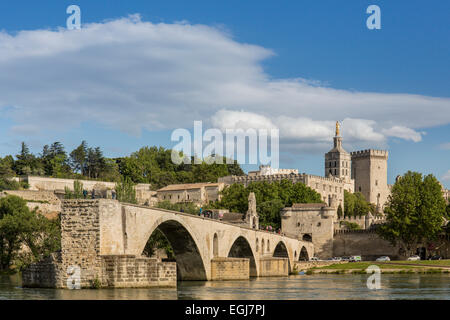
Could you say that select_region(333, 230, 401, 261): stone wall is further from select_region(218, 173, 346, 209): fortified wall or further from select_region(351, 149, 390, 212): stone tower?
select_region(351, 149, 390, 212): stone tower

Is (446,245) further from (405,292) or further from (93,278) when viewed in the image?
(93,278)

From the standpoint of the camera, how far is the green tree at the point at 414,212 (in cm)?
9050

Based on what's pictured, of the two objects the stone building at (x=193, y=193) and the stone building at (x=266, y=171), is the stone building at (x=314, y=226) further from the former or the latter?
the stone building at (x=266, y=171)

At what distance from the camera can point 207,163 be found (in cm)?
15450

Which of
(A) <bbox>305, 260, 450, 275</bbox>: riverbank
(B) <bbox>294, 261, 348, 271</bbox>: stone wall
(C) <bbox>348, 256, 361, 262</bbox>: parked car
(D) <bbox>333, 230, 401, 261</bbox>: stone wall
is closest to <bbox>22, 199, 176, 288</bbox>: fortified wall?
(A) <bbox>305, 260, 450, 275</bbox>: riverbank

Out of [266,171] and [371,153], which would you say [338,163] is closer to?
[371,153]

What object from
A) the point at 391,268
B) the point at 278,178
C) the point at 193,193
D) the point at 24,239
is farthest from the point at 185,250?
the point at 278,178

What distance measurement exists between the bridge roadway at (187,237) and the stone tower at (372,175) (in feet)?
212

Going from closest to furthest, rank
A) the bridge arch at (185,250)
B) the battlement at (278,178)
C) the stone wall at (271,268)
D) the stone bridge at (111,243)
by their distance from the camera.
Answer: the stone bridge at (111,243) < the bridge arch at (185,250) < the stone wall at (271,268) < the battlement at (278,178)

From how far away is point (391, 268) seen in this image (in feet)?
244

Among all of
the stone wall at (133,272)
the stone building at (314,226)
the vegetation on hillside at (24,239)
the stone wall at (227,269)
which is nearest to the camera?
the stone wall at (133,272)

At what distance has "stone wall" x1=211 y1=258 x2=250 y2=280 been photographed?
5809cm

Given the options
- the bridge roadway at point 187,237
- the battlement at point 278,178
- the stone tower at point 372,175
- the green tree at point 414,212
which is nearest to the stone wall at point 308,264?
the bridge roadway at point 187,237

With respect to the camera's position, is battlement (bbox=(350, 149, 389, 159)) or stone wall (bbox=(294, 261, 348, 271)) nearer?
stone wall (bbox=(294, 261, 348, 271))
